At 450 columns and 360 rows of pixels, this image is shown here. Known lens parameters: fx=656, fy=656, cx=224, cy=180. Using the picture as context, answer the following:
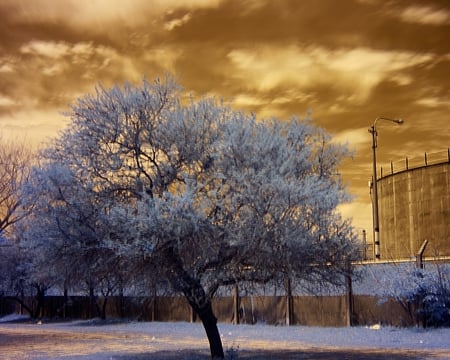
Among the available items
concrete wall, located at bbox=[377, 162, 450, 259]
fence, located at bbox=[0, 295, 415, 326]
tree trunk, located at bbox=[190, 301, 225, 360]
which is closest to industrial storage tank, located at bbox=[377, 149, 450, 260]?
concrete wall, located at bbox=[377, 162, 450, 259]

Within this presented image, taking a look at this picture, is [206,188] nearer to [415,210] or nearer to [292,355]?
[292,355]

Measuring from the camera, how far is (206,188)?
16312 mm

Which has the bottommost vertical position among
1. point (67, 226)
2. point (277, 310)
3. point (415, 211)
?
point (277, 310)

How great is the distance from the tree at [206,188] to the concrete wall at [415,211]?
2733 cm

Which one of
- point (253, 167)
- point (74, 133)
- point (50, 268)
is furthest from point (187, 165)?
point (50, 268)

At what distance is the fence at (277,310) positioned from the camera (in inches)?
1080

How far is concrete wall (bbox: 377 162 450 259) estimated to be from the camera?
44.5 metres

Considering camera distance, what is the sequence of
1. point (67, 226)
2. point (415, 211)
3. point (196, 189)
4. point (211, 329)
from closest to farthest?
point (196, 189) → point (67, 226) → point (211, 329) → point (415, 211)

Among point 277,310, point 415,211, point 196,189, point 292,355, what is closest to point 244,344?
point 292,355

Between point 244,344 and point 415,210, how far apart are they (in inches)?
1058

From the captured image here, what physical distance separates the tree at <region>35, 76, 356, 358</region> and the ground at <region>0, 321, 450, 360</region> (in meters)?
3.10

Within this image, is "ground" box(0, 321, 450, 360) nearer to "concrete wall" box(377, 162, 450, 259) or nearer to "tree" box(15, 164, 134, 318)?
"tree" box(15, 164, 134, 318)

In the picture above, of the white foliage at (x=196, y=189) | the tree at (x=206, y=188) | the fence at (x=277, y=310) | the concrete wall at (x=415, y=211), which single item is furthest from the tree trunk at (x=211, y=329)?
the concrete wall at (x=415, y=211)

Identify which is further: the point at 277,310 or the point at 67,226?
the point at 277,310
